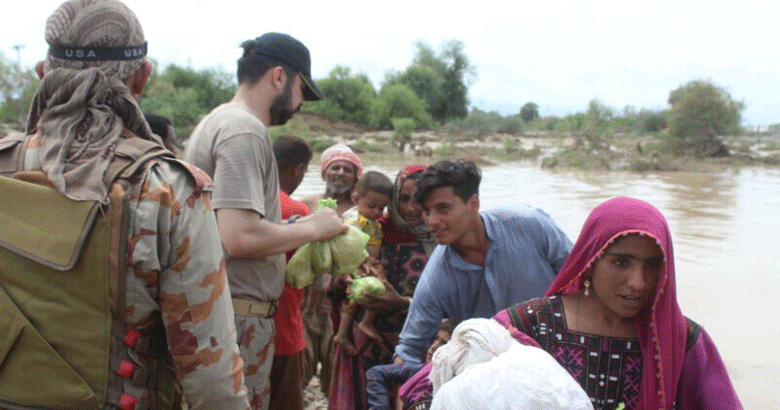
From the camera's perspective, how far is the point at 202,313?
1937 millimetres

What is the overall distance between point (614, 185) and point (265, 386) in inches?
846

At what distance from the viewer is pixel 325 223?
305cm

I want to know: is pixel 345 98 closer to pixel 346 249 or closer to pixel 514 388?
pixel 346 249

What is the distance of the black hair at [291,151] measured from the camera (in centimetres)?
439

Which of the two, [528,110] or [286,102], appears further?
[528,110]

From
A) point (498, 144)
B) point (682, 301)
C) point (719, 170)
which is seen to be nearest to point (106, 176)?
point (682, 301)

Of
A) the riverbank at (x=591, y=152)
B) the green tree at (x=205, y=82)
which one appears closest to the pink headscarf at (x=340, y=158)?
the riverbank at (x=591, y=152)

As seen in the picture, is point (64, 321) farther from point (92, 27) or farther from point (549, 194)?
point (549, 194)

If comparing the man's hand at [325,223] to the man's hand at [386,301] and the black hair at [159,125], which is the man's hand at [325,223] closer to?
the man's hand at [386,301]

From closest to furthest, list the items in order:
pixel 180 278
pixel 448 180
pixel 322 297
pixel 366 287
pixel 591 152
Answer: pixel 180 278 < pixel 448 180 < pixel 366 287 < pixel 322 297 < pixel 591 152

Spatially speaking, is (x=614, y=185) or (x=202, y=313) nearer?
(x=202, y=313)

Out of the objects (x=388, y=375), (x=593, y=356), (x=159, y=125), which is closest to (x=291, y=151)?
(x=159, y=125)

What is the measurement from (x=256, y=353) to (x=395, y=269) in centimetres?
152

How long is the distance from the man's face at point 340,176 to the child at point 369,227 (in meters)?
0.64
